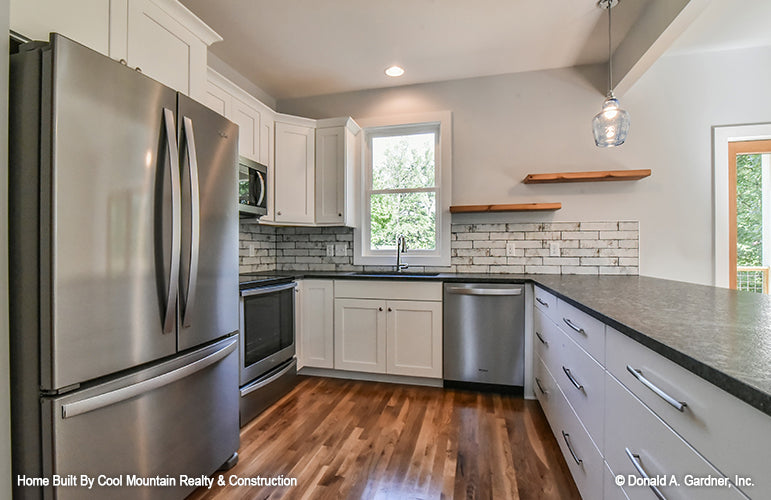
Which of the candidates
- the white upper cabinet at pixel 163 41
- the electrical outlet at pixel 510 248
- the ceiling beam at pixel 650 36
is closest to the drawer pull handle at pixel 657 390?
the ceiling beam at pixel 650 36

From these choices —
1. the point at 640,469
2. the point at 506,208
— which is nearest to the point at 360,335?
the point at 506,208

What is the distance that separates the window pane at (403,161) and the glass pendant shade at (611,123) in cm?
142

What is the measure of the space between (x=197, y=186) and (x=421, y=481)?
1673 millimetres

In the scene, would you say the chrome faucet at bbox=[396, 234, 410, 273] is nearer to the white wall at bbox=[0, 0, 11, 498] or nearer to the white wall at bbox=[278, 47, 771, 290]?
the white wall at bbox=[278, 47, 771, 290]

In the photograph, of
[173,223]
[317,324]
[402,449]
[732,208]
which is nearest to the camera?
[173,223]

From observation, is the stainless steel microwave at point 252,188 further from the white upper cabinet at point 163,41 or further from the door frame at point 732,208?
the door frame at point 732,208

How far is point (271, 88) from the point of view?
3252 mm

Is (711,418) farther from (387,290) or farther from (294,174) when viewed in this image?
(294,174)

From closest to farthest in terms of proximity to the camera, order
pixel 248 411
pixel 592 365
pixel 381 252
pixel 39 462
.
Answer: pixel 39 462, pixel 592 365, pixel 248 411, pixel 381 252

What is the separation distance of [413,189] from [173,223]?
226 cm

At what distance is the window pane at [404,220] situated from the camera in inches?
124

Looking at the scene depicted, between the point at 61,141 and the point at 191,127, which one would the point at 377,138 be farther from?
the point at 61,141

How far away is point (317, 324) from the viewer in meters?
2.82

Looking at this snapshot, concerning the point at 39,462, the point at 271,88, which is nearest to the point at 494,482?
the point at 39,462
